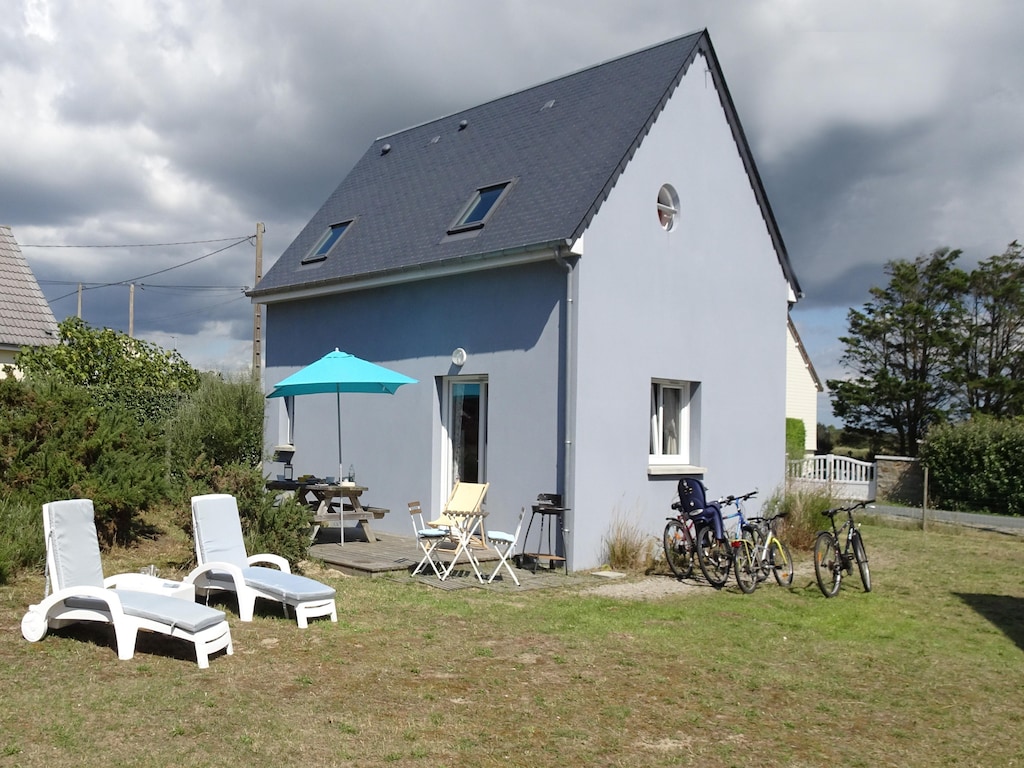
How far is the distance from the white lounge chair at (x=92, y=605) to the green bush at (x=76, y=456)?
3.79m

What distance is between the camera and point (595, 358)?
A: 11750 millimetres

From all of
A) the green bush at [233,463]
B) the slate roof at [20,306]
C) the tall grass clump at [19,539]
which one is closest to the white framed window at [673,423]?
the green bush at [233,463]

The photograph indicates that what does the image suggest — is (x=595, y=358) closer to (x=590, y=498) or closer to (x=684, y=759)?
(x=590, y=498)

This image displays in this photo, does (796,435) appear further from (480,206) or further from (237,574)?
(237,574)

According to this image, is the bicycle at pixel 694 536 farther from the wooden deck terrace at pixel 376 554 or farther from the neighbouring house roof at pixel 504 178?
the neighbouring house roof at pixel 504 178

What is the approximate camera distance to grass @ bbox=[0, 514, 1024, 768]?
16.8 feet

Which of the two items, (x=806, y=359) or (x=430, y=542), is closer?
(x=430, y=542)

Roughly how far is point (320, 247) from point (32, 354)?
21.1 ft

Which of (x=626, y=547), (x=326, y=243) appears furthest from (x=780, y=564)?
(x=326, y=243)

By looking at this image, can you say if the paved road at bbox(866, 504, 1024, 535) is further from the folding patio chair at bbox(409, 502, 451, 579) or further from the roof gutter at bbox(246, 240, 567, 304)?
the folding patio chair at bbox(409, 502, 451, 579)

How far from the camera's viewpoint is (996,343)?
113ft

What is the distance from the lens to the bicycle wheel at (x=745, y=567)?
10336 millimetres

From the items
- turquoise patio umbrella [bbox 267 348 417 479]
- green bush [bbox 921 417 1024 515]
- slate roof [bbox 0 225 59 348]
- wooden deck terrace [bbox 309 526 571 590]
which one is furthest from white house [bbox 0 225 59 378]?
green bush [bbox 921 417 1024 515]

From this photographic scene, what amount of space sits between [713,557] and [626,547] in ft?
4.38
